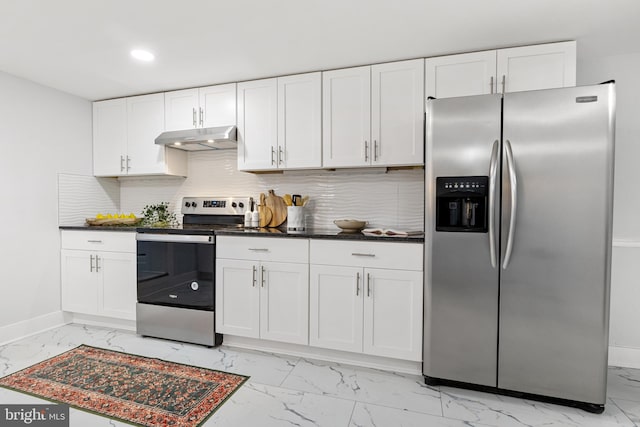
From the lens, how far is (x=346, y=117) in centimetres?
278

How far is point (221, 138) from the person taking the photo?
3014mm

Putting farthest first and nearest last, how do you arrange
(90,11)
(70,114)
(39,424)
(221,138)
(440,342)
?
(70,114) < (221,138) < (440,342) < (90,11) < (39,424)

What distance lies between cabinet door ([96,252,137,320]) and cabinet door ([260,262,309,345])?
127 cm

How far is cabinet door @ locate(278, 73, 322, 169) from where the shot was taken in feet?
9.37

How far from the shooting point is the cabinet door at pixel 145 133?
3.36 metres

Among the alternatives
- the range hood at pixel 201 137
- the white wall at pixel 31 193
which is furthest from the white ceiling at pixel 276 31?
the range hood at pixel 201 137

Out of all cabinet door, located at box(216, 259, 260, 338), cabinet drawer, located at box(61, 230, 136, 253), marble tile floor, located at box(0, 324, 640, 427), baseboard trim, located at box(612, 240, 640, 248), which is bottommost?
marble tile floor, located at box(0, 324, 640, 427)

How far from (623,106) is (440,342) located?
2.20 metres

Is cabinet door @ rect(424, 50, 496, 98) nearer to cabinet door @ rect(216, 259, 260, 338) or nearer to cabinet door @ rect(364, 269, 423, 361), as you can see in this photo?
cabinet door @ rect(364, 269, 423, 361)

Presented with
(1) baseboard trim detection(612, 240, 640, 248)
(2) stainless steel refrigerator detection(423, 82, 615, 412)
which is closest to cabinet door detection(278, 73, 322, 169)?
(2) stainless steel refrigerator detection(423, 82, 615, 412)

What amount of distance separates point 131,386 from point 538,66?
3321mm

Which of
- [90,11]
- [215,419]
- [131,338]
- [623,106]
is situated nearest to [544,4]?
[623,106]

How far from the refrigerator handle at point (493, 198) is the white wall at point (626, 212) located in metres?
1.29

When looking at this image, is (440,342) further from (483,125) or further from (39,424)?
(39,424)
